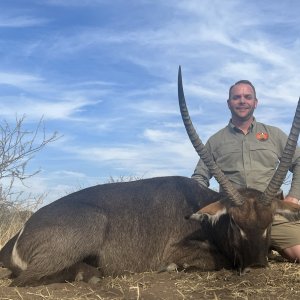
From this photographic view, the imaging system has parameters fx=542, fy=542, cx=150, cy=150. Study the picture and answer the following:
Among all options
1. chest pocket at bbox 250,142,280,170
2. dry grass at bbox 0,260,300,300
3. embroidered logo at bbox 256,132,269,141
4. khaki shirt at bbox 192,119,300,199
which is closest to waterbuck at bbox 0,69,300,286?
dry grass at bbox 0,260,300,300

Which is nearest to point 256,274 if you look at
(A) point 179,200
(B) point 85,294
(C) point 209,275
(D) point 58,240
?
(C) point 209,275

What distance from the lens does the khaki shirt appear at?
699 centimetres

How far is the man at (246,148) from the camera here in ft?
23.0

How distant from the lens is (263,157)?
7.05 m

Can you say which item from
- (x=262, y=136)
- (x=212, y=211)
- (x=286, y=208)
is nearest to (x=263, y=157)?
(x=262, y=136)

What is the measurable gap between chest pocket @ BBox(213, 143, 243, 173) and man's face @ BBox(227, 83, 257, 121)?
16.6 inches

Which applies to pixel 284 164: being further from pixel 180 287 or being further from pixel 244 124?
pixel 244 124

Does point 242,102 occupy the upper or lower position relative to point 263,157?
upper

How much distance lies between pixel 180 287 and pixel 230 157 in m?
2.53

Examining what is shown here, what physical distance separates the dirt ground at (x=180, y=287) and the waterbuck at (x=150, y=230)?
0.17 meters

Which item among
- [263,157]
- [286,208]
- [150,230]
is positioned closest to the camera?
[286,208]

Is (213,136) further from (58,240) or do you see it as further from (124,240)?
(58,240)

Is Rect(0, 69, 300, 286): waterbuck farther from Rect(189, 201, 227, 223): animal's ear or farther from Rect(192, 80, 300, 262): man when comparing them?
Rect(192, 80, 300, 262): man

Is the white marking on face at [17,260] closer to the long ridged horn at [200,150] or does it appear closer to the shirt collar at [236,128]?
the long ridged horn at [200,150]
